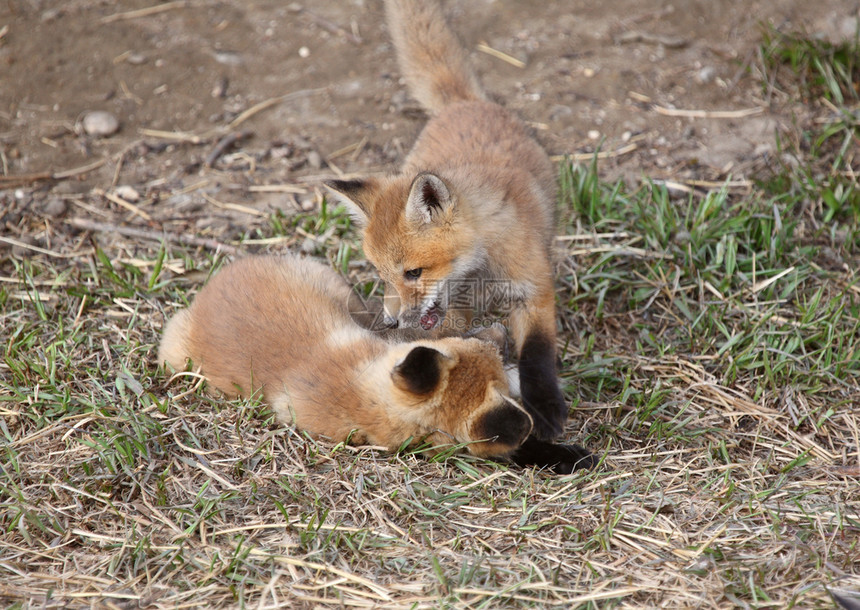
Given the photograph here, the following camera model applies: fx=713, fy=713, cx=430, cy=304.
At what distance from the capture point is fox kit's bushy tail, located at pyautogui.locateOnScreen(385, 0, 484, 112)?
209 inches

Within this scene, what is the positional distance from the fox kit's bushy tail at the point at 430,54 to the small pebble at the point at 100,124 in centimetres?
266

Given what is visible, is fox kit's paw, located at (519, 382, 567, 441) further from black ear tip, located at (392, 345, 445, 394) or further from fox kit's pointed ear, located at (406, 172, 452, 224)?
fox kit's pointed ear, located at (406, 172, 452, 224)

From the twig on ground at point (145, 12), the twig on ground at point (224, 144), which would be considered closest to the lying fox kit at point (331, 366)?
the twig on ground at point (224, 144)

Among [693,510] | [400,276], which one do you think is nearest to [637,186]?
[400,276]

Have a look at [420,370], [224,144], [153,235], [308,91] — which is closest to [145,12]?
[308,91]

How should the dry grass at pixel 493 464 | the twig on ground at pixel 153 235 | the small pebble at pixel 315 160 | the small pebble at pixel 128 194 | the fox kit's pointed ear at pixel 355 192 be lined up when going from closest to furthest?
the dry grass at pixel 493 464 < the fox kit's pointed ear at pixel 355 192 < the twig on ground at pixel 153 235 < the small pebble at pixel 128 194 < the small pebble at pixel 315 160

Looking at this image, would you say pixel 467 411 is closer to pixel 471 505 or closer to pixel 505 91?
pixel 471 505

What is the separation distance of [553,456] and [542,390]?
0.39 m

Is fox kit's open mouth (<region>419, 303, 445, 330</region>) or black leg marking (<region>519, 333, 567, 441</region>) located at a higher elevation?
fox kit's open mouth (<region>419, 303, 445, 330</region>)

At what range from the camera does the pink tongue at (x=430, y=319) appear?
403cm

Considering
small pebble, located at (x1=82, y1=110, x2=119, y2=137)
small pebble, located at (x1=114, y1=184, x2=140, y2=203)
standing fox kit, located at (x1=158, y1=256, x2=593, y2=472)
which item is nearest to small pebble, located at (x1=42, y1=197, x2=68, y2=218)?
small pebble, located at (x1=114, y1=184, x2=140, y2=203)

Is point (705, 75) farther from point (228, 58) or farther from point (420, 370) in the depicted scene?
point (420, 370)

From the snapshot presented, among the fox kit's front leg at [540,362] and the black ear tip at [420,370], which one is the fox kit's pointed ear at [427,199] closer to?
the fox kit's front leg at [540,362]

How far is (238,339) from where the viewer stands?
12.7 ft
